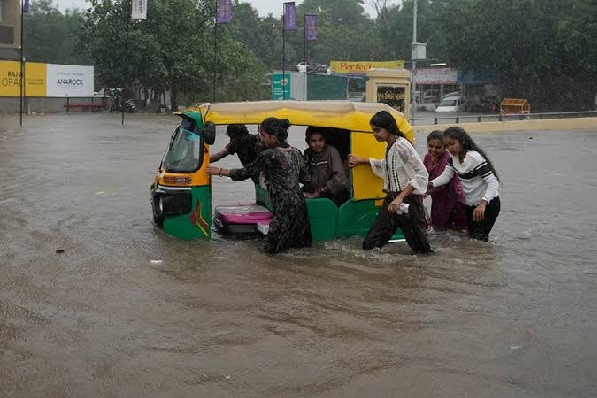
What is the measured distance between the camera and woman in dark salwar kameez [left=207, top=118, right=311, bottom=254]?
7.48m

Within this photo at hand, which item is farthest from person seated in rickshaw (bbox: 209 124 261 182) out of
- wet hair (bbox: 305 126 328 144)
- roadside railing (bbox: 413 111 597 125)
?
roadside railing (bbox: 413 111 597 125)

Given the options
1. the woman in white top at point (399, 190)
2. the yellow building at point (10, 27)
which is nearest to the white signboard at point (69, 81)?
the yellow building at point (10, 27)

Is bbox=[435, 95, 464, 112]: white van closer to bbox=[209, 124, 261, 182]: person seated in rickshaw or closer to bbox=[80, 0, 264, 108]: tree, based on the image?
bbox=[80, 0, 264, 108]: tree

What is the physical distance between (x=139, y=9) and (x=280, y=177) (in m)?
29.3

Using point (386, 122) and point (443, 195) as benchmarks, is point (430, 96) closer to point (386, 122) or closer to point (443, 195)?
point (443, 195)

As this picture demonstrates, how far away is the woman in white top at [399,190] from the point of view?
7246 mm

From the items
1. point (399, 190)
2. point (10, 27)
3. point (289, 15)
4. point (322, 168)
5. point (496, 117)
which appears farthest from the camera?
point (10, 27)

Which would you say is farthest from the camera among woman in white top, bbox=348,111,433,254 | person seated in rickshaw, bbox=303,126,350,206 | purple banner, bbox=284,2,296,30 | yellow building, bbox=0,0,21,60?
yellow building, bbox=0,0,21,60

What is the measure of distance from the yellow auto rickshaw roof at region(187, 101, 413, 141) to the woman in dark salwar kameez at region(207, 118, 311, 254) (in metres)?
0.34

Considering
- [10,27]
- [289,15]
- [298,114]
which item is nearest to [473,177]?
[298,114]

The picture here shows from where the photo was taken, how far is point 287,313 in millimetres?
5820

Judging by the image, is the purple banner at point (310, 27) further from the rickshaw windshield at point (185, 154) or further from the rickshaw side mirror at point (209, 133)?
the rickshaw side mirror at point (209, 133)

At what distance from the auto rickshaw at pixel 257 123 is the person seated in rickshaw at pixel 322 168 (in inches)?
5.2

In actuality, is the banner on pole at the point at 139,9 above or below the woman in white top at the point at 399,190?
above
